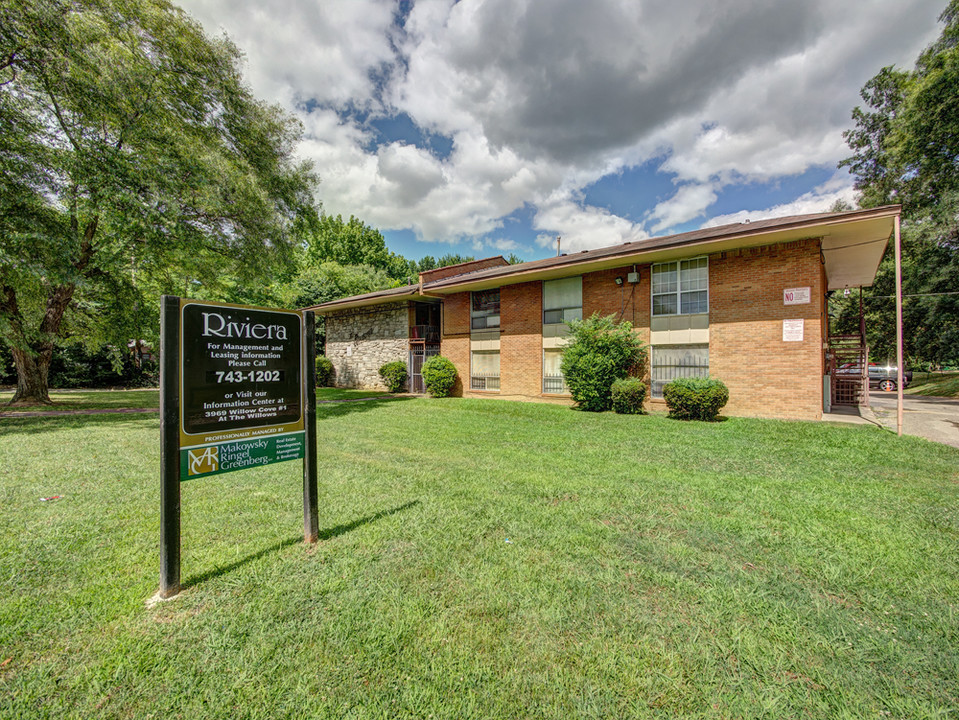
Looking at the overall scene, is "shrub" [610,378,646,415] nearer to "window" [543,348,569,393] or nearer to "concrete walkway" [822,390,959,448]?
"window" [543,348,569,393]

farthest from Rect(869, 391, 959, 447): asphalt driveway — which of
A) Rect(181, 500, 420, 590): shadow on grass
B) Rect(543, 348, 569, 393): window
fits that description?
Rect(181, 500, 420, 590): shadow on grass

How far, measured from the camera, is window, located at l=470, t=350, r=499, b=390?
16500 millimetres

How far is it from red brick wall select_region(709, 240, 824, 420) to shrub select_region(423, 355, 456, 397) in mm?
9710

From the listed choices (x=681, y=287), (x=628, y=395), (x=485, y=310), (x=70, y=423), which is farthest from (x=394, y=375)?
(x=681, y=287)

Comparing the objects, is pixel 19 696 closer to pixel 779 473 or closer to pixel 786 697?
pixel 786 697

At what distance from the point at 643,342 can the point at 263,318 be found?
1139 centimetres

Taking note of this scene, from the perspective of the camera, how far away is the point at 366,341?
21.7 metres

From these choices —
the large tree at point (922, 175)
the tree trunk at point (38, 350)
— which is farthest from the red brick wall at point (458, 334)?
the large tree at point (922, 175)

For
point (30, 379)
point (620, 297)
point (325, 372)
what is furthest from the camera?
point (325, 372)

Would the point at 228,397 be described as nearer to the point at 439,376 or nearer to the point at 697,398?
the point at 697,398

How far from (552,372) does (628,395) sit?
354 cm

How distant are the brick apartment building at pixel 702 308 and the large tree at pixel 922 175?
5.87 metres

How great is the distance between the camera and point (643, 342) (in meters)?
12.4

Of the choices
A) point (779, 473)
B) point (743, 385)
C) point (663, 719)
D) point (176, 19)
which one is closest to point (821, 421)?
point (743, 385)
